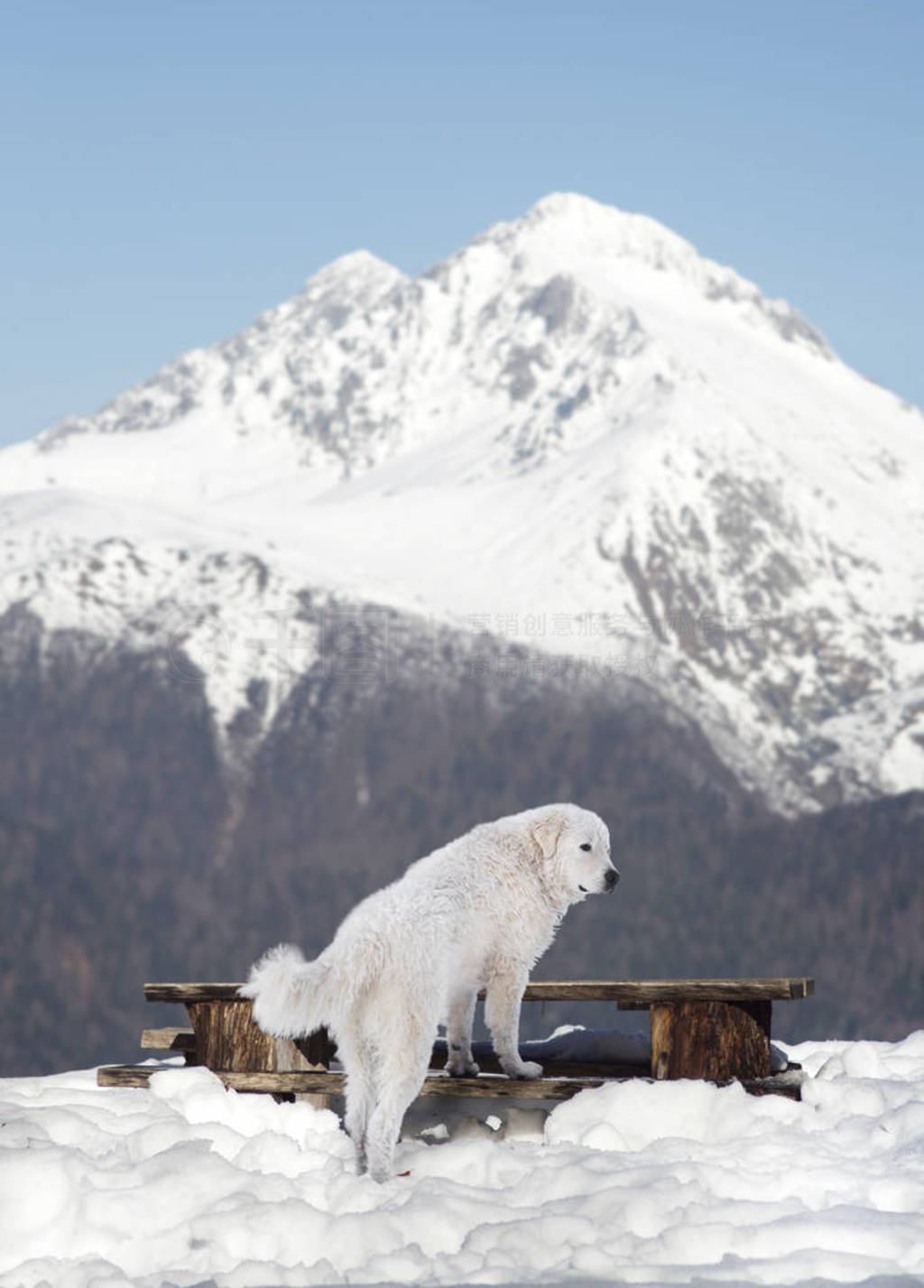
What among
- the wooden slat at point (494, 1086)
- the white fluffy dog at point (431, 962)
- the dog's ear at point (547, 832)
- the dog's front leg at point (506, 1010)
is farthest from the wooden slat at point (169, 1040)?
the dog's ear at point (547, 832)

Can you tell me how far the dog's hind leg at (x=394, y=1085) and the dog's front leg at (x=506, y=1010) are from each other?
0.88m

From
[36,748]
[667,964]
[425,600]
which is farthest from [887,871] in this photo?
[36,748]

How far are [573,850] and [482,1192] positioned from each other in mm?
2090

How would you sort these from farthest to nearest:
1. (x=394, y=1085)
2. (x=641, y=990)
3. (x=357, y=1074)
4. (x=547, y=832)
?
(x=547, y=832) < (x=641, y=990) < (x=357, y=1074) < (x=394, y=1085)

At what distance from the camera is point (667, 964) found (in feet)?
489

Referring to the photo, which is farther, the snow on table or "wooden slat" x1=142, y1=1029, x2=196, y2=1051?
"wooden slat" x1=142, y1=1029, x2=196, y2=1051

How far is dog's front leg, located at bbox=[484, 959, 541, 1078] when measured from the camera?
7969 mm

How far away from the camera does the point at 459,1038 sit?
8.05m

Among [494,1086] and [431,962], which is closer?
[431,962]

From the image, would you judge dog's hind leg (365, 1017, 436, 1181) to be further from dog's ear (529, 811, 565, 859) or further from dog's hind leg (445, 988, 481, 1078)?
dog's ear (529, 811, 565, 859)

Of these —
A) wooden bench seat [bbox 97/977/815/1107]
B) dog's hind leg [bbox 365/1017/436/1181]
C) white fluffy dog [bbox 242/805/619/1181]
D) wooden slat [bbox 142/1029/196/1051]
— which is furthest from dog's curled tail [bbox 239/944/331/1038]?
wooden slat [bbox 142/1029/196/1051]

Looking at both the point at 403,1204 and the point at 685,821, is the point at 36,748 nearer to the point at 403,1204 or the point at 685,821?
the point at 685,821

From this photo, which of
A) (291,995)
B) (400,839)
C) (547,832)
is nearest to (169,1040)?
(291,995)

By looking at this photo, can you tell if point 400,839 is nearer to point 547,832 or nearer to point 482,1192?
point 547,832
